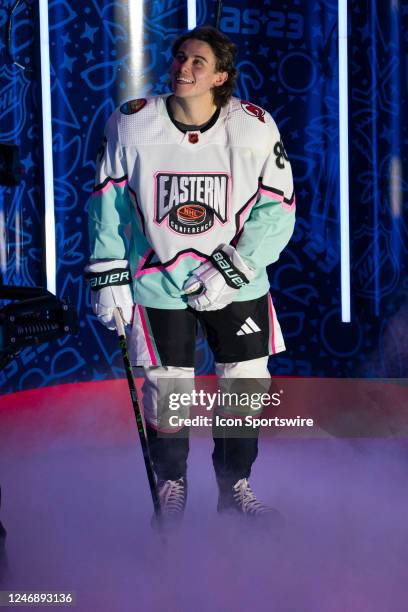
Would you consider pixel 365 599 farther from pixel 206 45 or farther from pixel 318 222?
pixel 318 222

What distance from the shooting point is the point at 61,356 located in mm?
3852

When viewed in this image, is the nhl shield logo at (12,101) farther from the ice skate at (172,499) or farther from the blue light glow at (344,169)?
the ice skate at (172,499)

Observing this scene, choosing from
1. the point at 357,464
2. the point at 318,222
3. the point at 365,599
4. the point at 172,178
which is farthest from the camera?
the point at 318,222

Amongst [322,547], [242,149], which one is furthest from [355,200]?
[322,547]

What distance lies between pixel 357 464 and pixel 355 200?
161 centimetres

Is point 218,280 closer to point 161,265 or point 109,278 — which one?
point 161,265

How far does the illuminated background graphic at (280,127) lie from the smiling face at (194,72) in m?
1.61

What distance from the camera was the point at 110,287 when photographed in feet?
7.06

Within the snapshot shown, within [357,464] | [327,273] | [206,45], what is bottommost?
[357,464]

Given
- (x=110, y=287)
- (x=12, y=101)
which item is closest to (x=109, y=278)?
(x=110, y=287)

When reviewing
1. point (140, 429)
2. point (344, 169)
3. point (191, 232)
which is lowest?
point (140, 429)

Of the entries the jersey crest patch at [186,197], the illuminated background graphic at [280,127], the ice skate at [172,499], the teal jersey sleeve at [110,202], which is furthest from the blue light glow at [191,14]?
the ice skate at [172,499]

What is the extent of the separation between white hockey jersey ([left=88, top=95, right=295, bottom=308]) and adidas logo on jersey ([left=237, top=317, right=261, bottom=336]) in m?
0.07

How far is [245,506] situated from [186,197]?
897 millimetres
